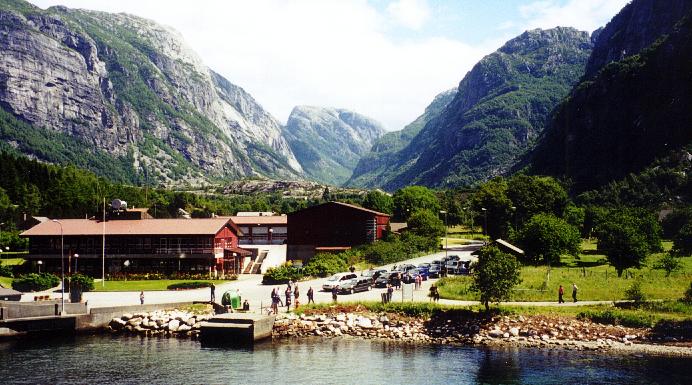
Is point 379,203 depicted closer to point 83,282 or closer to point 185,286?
point 185,286

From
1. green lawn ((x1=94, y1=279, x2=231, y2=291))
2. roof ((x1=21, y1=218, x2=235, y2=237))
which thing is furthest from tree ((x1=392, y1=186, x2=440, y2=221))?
green lawn ((x1=94, y1=279, x2=231, y2=291))

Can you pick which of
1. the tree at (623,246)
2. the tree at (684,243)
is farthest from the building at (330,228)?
the tree at (684,243)

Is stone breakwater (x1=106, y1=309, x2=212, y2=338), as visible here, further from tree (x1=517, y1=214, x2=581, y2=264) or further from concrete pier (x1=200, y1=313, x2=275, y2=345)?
tree (x1=517, y1=214, x2=581, y2=264)

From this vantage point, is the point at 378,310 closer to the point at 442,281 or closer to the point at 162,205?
the point at 442,281

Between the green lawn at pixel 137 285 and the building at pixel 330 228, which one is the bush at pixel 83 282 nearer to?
the green lawn at pixel 137 285

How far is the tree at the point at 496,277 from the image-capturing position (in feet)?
174

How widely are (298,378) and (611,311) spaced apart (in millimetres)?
28319

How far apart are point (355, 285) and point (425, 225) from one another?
2139 inches

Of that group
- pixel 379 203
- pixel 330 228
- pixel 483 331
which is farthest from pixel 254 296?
pixel 379 203

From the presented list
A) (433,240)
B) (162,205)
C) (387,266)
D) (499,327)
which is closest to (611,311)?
(499,327)

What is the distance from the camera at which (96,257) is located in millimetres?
92812

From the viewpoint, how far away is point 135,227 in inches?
3752

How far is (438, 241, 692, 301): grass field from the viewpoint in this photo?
5903cm

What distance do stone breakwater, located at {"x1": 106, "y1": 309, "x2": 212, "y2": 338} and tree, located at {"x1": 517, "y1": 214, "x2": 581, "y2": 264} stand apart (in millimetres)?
48906
